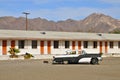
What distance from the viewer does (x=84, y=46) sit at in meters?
56.8

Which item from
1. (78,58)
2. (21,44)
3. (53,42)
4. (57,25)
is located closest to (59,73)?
(78,58)

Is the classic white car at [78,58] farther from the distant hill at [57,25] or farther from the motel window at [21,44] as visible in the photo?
the distant hill at [57,25]

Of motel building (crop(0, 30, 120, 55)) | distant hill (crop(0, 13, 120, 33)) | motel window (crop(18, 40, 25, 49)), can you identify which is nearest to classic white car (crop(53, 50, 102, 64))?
motel building (crop(0, 30, 120, 55))

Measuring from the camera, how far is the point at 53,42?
53375 millimetres

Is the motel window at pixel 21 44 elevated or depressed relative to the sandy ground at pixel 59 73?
elevated

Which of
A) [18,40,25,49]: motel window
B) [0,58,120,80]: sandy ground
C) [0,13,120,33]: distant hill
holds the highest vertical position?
[0,13,120,33]: distant hill

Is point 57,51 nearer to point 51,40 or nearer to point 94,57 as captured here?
point 51,40

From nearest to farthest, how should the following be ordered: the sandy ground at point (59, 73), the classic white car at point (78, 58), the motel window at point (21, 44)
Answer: the sandy ground at point (59, 73) < the classic white car at point (78, 58) < the motel window at point (21, 44)

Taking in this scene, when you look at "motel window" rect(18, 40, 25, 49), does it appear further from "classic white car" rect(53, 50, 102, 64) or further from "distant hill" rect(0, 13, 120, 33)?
"distant hill" rect(0, 13, 120, 33)

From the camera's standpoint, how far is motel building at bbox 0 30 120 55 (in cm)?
4959

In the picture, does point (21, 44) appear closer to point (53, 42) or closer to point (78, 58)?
point (53, 42)

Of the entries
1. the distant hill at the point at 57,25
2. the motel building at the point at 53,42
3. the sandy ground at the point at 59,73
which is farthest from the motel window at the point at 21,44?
the distant hill at the point at 57,25

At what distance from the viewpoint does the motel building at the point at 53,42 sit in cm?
4959

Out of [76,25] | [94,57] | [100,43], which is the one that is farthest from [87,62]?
[76,25]
